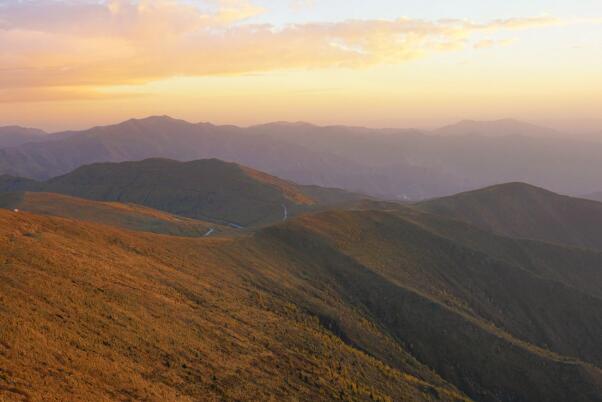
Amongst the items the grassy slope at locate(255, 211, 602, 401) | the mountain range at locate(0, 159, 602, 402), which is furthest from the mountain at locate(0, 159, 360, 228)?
the grassy slope at locate(255, 211, 602, 401)

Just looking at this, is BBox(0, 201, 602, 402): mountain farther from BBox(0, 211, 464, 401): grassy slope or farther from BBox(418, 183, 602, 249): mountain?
BBox(418, 183, 602, 249): mountain

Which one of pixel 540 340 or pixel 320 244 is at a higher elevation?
pixel 320 244

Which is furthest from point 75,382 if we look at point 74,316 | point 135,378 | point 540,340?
point 540,340

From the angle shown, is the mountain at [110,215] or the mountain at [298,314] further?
the mountain at [110,215]

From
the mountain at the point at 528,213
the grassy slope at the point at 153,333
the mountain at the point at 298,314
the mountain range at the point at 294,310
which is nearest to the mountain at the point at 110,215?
the mountain range at the point at 294,310

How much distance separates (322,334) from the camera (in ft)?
137

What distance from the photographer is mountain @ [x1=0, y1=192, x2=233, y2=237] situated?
87500mm

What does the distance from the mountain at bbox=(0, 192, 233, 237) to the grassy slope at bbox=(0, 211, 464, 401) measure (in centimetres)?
3842

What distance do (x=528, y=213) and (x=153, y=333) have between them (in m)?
130

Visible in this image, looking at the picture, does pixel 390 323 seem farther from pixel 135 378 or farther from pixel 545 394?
pixel 135 378

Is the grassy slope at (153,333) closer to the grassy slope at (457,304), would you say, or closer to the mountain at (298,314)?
the mountain at (298,314)

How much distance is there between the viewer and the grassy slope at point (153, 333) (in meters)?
22.0

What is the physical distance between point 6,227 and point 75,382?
23.0 metres

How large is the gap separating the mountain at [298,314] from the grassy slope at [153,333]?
127 mm
